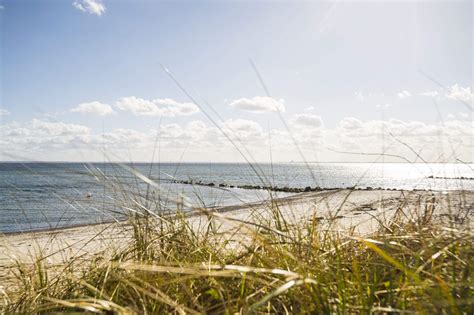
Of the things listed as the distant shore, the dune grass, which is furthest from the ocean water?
the dune grass

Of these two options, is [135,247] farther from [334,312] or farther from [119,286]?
[334,312]

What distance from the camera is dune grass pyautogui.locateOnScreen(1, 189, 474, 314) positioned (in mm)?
1131

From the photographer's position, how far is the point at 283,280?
1.36 meters

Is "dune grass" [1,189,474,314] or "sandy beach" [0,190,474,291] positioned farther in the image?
"sandy beach" [0,190,474,291]

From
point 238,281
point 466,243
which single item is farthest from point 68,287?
point 466,243

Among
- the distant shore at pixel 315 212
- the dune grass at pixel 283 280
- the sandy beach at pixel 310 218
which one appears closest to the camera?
the dune grass at pixel 283 280

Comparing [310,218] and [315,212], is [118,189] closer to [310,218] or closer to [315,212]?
[315,212]

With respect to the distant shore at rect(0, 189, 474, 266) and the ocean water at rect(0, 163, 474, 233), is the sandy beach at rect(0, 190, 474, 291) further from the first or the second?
the ocean water at rect(0, 163, 474, 233)

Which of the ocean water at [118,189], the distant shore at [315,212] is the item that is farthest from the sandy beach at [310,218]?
the ocean water at [118,189]

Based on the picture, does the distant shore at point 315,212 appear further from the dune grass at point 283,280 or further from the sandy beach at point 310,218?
the dune grass at point 283,280

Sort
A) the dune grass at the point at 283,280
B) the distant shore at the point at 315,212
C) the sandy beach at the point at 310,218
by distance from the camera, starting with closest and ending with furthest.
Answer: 1. the dune grass at the point at 283,280
2. the sandy beach at the point at 310,218
3. the distant shore at the point at 315,212

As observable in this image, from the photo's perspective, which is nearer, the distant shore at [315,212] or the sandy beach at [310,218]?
the sandy beach at [310,218]

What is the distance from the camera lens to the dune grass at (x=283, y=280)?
44.5 inches

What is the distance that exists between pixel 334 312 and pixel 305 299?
0.51 ft
